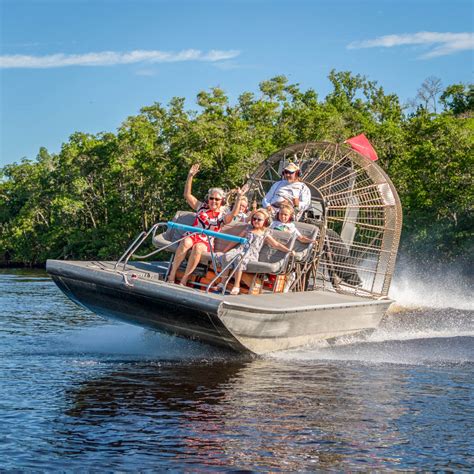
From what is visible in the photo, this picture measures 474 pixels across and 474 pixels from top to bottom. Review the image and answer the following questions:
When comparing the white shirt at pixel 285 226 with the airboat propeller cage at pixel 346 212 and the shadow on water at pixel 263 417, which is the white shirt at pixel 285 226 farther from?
the shadow on water at pixel 263 417

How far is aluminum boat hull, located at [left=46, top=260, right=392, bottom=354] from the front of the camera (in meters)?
11.0

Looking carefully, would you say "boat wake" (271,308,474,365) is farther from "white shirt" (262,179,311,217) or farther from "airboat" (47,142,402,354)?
"white shirt" (262,179,311,217)

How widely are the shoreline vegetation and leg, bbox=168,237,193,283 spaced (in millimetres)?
21034

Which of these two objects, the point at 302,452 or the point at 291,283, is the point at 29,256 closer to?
the point at 291,283

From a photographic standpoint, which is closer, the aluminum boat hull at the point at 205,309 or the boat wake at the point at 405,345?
the aluminum boat hull at the point at 205,309

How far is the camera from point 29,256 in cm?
6109

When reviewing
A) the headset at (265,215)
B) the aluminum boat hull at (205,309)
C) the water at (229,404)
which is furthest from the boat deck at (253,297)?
the headset at (265,215)

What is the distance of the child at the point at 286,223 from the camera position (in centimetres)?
1306

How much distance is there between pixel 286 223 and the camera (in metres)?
13.2

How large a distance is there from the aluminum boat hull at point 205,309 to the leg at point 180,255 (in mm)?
317

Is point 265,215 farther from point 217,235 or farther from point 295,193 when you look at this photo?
point 295,193

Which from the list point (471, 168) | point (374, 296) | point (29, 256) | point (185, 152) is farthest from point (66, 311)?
point (29, 256)

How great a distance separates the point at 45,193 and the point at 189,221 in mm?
50118

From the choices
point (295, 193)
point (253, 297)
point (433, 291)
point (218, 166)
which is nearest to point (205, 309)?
point (253, 297)
